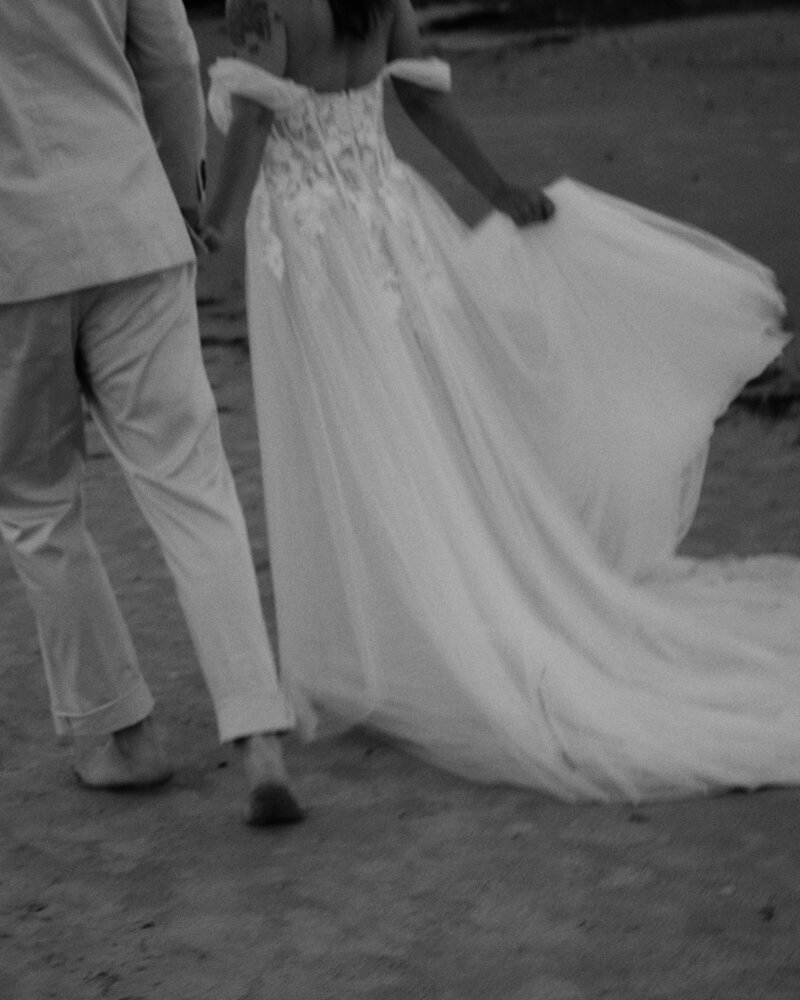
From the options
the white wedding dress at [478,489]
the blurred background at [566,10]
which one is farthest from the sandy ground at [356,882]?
the blurred background at [566,10]

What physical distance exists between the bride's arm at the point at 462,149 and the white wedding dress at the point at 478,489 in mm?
53

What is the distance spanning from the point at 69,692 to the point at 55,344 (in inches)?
29.0

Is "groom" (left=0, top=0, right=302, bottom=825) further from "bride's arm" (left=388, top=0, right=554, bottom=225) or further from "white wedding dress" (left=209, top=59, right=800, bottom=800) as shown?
"bride's arm" (left=388, top=0, right=554, bottom=225)

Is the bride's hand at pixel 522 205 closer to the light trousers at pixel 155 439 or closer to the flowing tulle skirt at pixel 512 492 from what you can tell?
the flowing tulle skirt at pixel 512 492

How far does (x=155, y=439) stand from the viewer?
426 cm

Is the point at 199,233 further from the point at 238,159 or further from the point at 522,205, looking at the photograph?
the point at 522,205

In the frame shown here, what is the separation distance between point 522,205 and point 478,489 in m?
0.75

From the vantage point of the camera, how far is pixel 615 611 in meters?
4.97

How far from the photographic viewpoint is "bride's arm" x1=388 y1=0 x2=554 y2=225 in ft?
16.7

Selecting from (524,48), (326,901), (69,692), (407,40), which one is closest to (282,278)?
(407,40)

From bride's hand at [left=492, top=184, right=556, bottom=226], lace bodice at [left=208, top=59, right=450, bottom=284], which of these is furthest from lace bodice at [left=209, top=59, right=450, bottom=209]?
bride's hand at [left=492, top=184, right=556, bottom=226]

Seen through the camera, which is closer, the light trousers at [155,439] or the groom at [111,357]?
the groom at [111,357]

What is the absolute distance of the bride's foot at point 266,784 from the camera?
167 inches

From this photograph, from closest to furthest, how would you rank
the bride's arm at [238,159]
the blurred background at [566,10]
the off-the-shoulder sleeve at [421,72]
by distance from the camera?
the bride's arm at [238,159]
the off-the-shoulder sleeve at [421,72]
the blurred background at [566,10]
